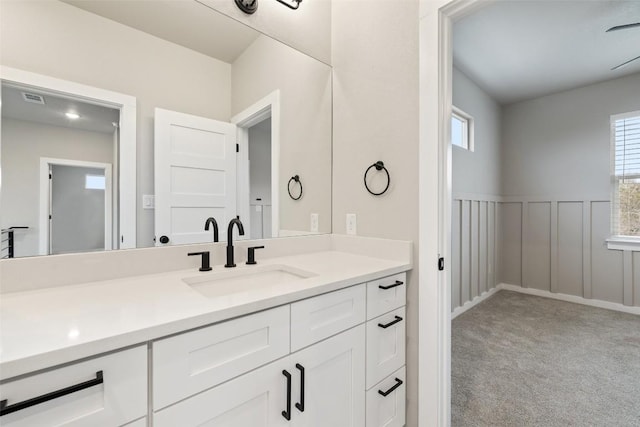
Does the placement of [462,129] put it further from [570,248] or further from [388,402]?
[388,402]

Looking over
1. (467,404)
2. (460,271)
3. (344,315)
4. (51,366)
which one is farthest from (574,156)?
(51,366)

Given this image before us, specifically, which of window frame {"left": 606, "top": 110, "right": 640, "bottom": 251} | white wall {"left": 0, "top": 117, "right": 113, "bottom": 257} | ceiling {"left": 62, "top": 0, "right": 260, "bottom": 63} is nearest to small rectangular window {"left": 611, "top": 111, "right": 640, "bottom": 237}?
window frame {"left": 606, "top": 110, "right": 640, "bottom": 251}

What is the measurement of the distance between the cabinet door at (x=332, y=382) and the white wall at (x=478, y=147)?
2553mm

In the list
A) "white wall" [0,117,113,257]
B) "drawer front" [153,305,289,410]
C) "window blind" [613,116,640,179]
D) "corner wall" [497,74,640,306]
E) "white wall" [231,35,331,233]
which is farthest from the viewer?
"corner wall" [497,74,640,306]

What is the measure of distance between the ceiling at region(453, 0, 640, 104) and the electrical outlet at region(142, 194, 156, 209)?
87.2 inches

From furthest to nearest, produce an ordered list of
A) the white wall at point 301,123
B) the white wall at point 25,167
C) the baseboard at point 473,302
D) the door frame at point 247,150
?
the baseboard at point 473,302, the white wall at point 301,123, the door frame at point 247,150, the white wall at point 25,167

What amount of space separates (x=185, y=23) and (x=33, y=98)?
678 mm

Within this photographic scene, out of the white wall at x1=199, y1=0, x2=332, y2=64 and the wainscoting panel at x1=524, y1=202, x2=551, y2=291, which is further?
the wainscoting panel at x1=524, y1=202, x2=551, y2=291

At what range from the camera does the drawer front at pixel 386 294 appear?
45.5 inches

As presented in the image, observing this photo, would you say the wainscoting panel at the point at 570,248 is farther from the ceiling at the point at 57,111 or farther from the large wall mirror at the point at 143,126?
the ceiling at the point at 57,111

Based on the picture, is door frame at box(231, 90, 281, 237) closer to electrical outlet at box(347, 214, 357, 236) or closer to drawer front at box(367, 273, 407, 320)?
electrical outlet at box(347, 214, 357, 236)

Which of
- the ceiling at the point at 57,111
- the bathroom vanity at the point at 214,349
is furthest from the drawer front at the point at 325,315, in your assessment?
the ceiling at the point at 57,111

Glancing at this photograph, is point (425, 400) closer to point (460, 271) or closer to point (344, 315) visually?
point (344, 315)

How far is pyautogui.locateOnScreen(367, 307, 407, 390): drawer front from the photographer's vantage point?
1.16 m
